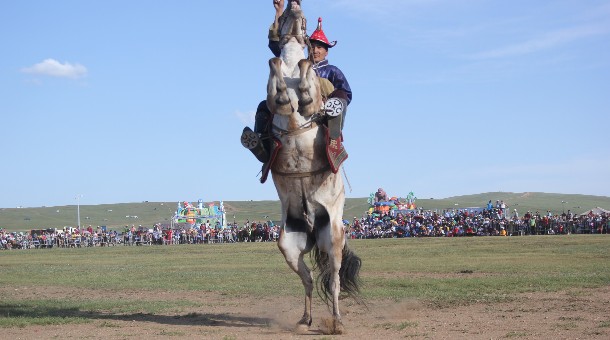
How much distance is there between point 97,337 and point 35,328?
1.63m

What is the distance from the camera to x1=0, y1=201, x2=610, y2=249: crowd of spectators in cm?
5944

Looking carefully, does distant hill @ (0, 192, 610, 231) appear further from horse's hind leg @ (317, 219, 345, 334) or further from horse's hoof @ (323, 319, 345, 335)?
horse's hoof @ (323, 319, 345, 335)

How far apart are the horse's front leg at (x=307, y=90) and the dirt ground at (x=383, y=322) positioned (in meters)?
2.64

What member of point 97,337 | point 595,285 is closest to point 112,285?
point 97,337

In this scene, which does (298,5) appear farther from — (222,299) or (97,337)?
(222,299)

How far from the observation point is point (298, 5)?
36.8 feet

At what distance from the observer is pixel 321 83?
11195 millimetres

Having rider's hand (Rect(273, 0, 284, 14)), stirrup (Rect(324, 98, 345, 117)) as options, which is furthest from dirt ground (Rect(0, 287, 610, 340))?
rider's hand (Rect(273, 0, 284, 14))

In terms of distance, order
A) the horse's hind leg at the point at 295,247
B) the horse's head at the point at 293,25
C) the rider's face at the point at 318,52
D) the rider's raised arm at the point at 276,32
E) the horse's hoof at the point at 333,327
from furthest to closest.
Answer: the rider's face at the point at 318,52 → the rider's raised arm at the point at 276,32 → the horse's head at the point at 293,25 → the horse's hind leg at the point at 295,247 → the horse's hoof at the point at 333,327

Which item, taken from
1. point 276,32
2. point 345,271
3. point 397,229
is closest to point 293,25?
point 276,32

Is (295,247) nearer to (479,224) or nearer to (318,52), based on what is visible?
(318,52)

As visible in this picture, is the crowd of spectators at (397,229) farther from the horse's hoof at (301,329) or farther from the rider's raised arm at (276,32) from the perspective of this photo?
the horse's hoof at (301,329)

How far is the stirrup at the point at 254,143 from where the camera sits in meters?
10.8

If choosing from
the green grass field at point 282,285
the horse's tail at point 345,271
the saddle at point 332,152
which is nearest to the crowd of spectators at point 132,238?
the green grass field at point 282,285
